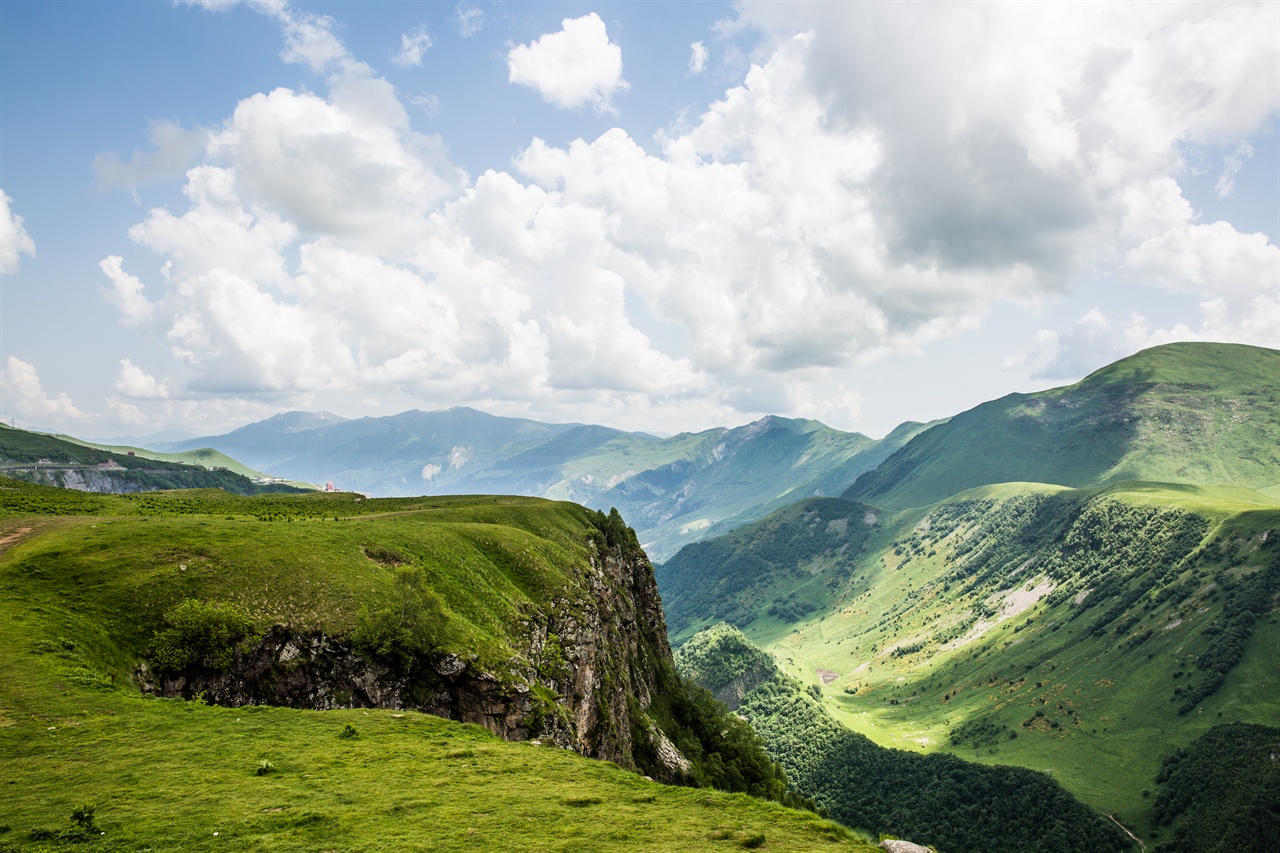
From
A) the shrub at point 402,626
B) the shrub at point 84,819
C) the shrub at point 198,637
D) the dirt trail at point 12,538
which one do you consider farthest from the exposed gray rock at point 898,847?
the dirt trail at point 12,538

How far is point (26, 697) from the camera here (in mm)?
31922

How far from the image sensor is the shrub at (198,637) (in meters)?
42.0

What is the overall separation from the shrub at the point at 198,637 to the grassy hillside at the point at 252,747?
730 millimetres

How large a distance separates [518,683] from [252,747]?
23.8 meters

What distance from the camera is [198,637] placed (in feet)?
142

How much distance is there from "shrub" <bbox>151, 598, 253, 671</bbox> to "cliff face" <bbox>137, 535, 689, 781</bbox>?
935mm

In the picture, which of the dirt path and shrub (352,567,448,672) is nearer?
shrub (352,567,448,672)

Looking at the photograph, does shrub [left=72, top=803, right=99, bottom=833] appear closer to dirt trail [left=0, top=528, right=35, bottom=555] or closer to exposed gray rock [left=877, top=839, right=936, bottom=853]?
exposed gray rock [left=877, top=839, right=936, bottom=853]

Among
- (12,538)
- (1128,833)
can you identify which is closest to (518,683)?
(12,538)

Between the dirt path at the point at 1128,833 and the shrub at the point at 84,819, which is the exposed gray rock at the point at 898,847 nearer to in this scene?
the shrub at the point at 84,819

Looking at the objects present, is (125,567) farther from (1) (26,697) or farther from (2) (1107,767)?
(2) (1107,767)

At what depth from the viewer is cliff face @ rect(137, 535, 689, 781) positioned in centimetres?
4512

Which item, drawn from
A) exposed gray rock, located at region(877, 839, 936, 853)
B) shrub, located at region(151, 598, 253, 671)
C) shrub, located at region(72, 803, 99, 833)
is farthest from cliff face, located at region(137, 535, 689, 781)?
exposed gray rock, located at region(877, 839, 936, 853)

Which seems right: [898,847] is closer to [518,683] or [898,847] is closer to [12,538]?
[518,683]
